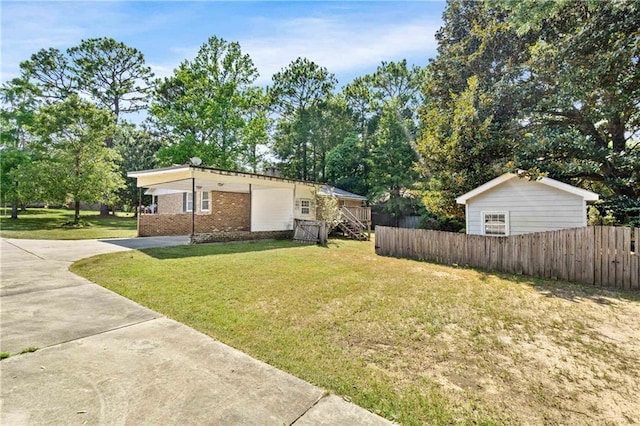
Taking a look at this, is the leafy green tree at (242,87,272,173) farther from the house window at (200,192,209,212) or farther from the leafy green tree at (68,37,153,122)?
the leafy green tree at (68,37,153,122)

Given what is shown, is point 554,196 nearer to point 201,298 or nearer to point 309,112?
point 201,298

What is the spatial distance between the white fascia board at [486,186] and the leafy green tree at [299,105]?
22572mm

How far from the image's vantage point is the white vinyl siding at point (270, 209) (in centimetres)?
1689

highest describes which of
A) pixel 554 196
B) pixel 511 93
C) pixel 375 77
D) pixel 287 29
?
pixel 375 77

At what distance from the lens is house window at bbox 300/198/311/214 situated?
18078mm

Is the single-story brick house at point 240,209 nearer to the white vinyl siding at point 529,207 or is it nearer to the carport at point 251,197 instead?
the carport at point 251,197

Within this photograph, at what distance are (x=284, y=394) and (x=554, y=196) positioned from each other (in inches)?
398

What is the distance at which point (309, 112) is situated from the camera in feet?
101

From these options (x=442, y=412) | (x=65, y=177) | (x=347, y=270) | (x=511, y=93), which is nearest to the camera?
(x=442, y=412)

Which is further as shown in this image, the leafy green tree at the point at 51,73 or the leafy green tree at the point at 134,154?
the leafy green tree at the point at 134,154

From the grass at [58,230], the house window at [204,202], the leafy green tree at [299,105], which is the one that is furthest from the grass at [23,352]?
the leafy green tree at [299,105]

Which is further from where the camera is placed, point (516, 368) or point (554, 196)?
point (554, 196)

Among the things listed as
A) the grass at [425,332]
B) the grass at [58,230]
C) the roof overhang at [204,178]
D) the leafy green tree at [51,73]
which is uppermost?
the leafy green tree at [51,73]

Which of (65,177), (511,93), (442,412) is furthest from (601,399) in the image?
(65,177)
